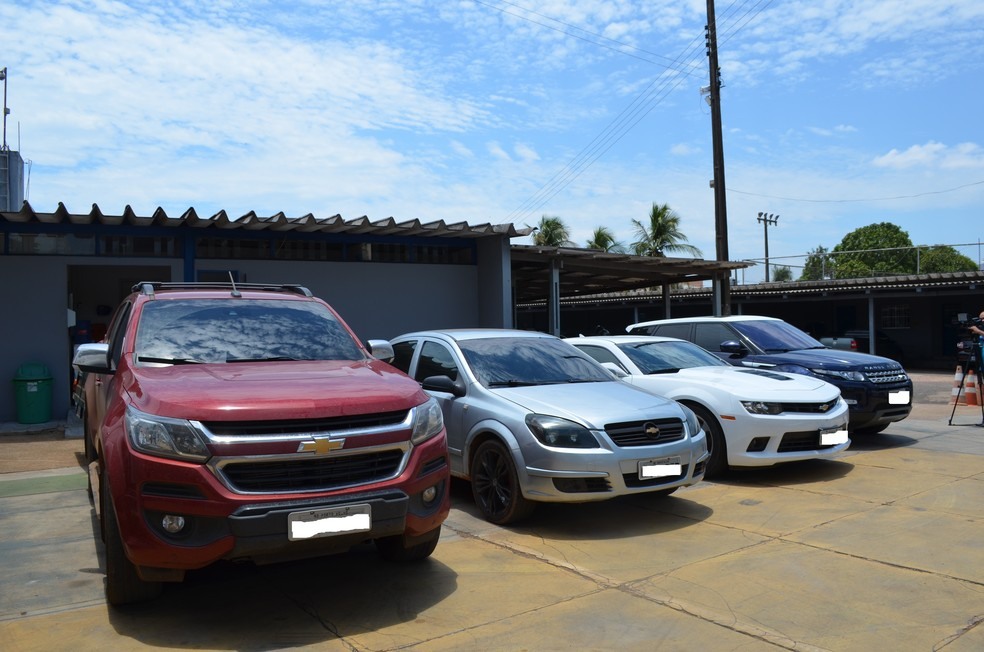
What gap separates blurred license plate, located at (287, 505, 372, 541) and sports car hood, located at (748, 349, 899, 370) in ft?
23.4

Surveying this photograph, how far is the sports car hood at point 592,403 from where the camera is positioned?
19.0ft

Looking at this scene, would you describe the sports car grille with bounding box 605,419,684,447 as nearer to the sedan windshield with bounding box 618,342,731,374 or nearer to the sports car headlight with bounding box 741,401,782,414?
the sports car headlight with bounding box 741,401,782,414

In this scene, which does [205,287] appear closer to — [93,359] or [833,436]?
[93,359]

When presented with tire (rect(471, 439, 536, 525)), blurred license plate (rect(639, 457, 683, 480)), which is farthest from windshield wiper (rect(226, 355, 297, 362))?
blurred license plate (rect(639, 457, 683, 480))

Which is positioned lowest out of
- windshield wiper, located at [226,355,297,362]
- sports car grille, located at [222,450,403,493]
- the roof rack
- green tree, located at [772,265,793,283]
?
sports car grille, located at [222,450,403,493]

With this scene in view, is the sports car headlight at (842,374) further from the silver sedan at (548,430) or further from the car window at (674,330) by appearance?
the silver sedan at (548,430)

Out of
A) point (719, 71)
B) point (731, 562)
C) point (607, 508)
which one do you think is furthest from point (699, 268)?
point (731, 562)

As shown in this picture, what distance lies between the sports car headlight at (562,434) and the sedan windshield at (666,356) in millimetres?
2952

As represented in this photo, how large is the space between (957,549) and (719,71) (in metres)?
18.5

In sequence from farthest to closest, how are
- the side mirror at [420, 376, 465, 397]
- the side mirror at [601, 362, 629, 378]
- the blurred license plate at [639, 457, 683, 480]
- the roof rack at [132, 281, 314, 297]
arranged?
the side mirror at [601, 362, 629, 378], the side mirror at [420, 376, 465, 397], the blurred license plate at [639, 457, 683, 480], the roof rack at [132, 281, 314, 297]

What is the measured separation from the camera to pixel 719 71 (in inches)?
841

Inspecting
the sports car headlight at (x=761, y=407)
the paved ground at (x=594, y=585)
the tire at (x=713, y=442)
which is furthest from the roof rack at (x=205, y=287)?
the sports car headlight at (x=761, y=407)

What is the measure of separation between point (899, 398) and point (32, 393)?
11546 millimetres

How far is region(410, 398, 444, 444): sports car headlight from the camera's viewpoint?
4.21 m
